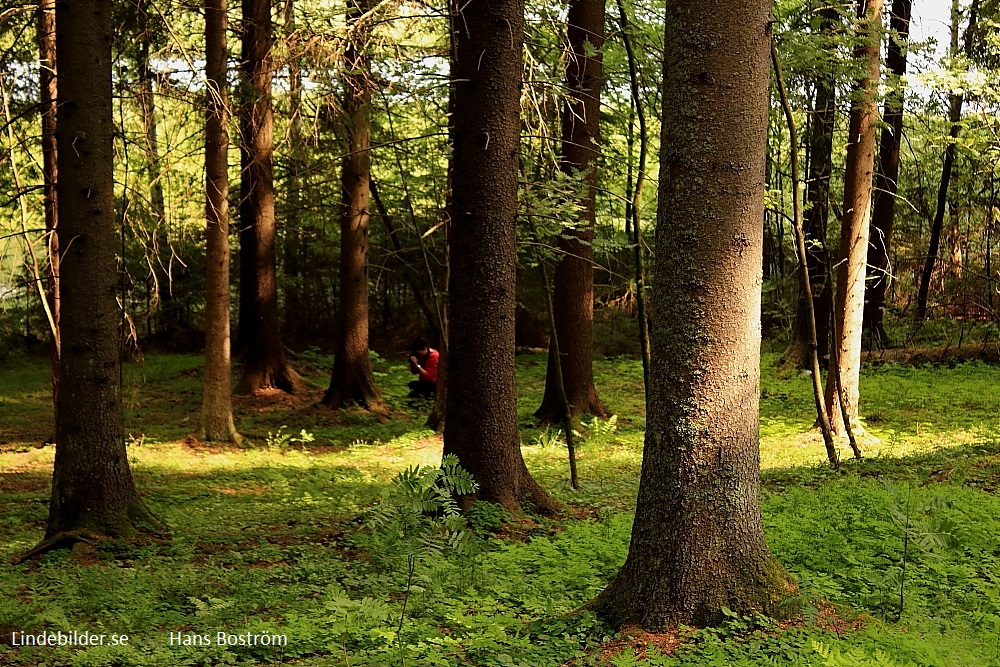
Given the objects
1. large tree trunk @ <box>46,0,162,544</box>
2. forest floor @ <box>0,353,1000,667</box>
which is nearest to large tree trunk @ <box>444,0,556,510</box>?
forest floor @ <box>0,353,1000,667</box>

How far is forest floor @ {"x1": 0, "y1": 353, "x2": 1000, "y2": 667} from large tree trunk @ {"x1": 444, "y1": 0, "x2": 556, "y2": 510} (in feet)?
2.07

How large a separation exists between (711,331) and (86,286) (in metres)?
5.23

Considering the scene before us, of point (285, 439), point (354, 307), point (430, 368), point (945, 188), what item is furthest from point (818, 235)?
point (285, 439)

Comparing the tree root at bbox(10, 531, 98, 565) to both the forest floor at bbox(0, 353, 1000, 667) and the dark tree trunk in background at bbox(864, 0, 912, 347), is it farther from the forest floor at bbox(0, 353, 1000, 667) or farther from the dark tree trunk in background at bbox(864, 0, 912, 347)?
the dark tree trunk in background at bbox(864, 0, 912, 347)

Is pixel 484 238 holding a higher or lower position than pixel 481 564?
higher

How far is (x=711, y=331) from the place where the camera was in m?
4.02

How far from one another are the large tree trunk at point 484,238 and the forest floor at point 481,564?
0.63 meters

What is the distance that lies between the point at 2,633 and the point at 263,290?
37.8ft

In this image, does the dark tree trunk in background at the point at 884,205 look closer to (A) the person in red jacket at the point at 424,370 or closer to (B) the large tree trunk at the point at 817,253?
(B) the large tree trunk at the point at 817,253

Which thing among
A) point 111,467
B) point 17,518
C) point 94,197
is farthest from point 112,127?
point 17,518

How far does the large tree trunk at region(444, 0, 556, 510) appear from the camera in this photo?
22.4 ft

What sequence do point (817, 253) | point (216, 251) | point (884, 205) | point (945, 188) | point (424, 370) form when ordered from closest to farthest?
point (216, 251), point (424, 370), point (817, 253), point (884, 205), point (945, 188)

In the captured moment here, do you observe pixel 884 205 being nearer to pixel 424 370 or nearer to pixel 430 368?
pixel 430 368

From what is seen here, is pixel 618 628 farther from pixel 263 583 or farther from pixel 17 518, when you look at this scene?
pixel 17 518
